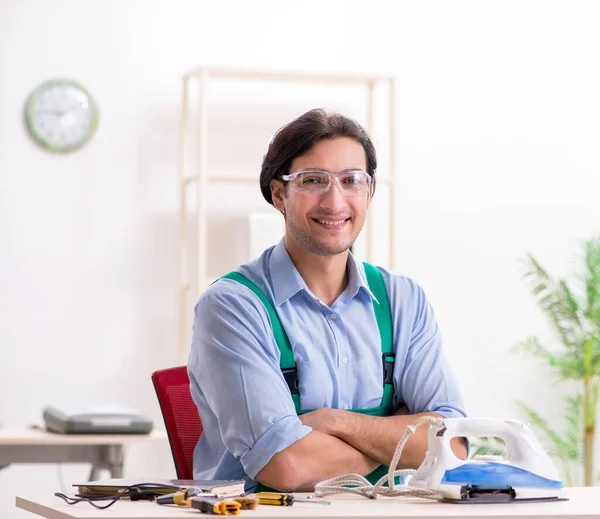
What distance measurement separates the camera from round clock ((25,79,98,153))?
5.00 meters

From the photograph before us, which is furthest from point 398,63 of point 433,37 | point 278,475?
point 278,475

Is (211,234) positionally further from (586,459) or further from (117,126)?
(586,459)

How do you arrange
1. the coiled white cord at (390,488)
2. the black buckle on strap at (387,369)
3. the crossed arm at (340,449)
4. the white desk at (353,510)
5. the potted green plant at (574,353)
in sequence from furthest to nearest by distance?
1. the potted green plant at (574,353)
2. the black buckle on strap at (387,369)
3. the crossed arm at (340,449)
4. the coiled white cord at (390,488)
5. the white desk at (353,510)

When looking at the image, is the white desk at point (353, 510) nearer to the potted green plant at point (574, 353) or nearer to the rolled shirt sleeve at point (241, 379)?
the rolled shirt sleeve at point (241, 379)

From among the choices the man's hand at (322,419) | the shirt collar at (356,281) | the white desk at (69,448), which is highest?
the shirt collar at (356,281)

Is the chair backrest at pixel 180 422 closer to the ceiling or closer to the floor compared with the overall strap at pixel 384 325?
closer to the floor

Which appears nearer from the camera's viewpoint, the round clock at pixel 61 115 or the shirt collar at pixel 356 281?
the shirt collar at pixel 356 281

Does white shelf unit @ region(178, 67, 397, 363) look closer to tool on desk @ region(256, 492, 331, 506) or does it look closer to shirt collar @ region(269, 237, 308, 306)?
shirt collar @ region(269, 237, 308, 306)

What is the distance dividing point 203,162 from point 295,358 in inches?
105

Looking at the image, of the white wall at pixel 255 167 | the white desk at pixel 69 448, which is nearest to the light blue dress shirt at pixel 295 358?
the white desk at pixel 69 448

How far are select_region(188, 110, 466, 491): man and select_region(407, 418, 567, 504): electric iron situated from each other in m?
0.32

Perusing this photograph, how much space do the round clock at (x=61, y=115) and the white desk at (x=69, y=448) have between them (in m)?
1.69

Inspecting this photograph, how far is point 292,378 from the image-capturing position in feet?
7.36

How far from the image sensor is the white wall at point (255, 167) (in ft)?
16.4
